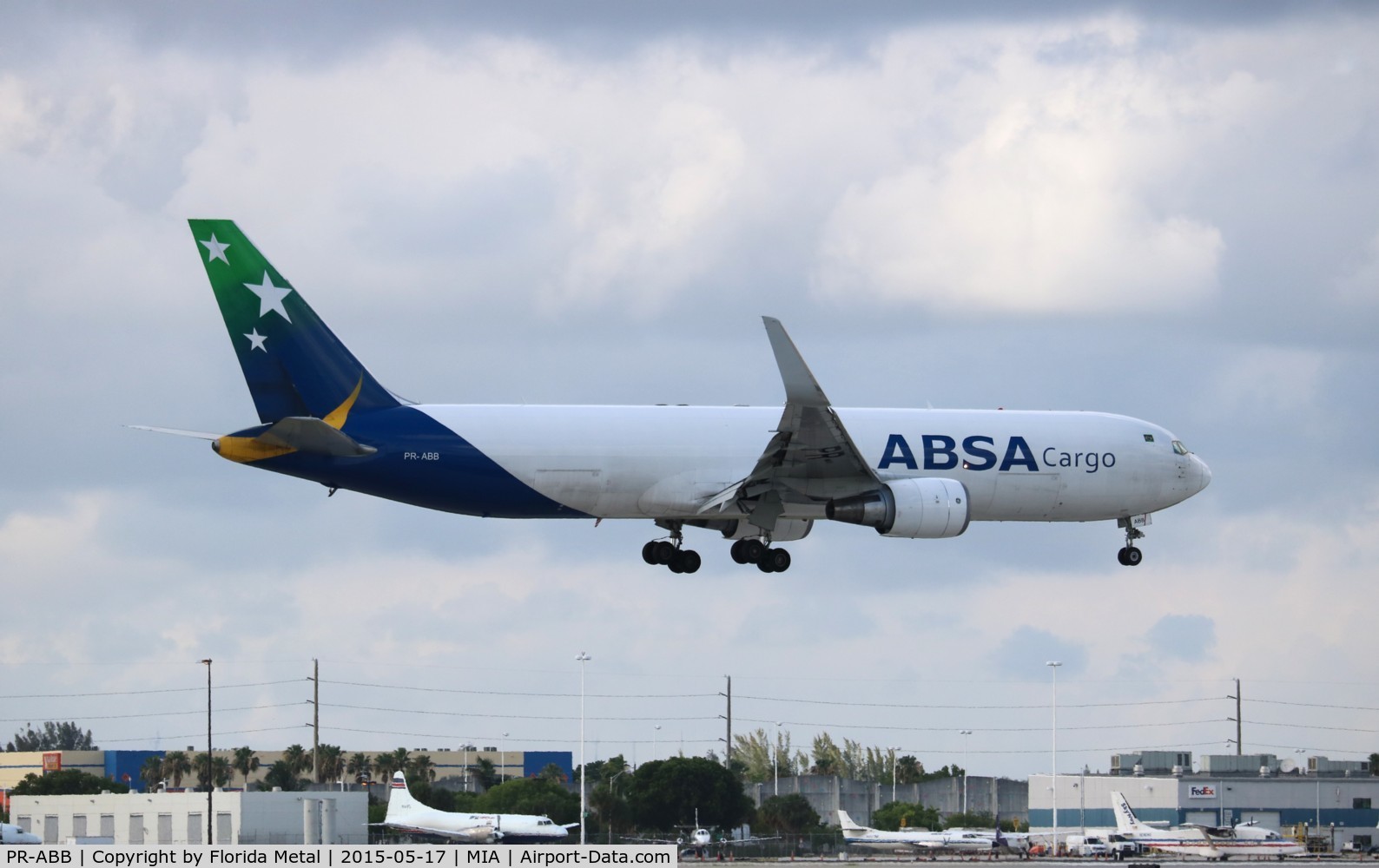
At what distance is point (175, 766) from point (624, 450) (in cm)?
11269

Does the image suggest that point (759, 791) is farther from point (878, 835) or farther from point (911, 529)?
point (911, 529)

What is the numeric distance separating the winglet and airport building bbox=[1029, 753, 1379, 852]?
2641 inches

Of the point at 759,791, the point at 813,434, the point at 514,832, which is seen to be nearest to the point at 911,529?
the point at 813,434

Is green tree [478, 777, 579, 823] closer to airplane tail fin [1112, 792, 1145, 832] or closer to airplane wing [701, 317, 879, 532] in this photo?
airplane tail fin [1112, 792, 1145, 832]

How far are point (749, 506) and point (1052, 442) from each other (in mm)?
9988

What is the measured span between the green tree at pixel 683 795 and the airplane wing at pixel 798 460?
57.0 meters

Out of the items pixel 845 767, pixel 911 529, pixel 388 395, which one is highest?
pixel 388 395

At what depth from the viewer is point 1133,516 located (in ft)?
203

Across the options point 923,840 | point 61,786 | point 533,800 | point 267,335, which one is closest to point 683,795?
point 533,800

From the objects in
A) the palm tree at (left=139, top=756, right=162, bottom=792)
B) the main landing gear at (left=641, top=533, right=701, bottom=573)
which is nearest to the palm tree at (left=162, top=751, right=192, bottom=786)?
the palm tree at (left=139, top=756, right=162, bottom=792)

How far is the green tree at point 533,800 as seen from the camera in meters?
112

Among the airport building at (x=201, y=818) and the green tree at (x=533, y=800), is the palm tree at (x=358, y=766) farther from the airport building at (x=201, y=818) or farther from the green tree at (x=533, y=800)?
the airport building at (x=201, y=818)

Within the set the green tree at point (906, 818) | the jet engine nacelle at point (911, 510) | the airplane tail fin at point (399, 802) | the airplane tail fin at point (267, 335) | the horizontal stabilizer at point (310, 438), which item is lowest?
the green tree at point (906, 818)

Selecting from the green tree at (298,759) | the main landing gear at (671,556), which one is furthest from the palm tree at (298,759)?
the main landing gear at (671,556)
